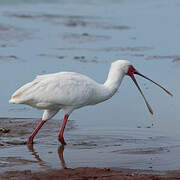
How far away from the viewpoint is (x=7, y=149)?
31.3ft

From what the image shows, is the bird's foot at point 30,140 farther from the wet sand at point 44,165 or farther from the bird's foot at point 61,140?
the bird's foot at point 61,140

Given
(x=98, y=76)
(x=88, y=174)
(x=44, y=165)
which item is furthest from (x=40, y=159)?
(x=98, y=76)

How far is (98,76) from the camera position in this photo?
15109 millimetres

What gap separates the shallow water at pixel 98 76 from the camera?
9328 mm

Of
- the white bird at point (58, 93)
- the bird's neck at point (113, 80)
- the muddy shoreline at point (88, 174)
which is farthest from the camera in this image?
the bird's neck at point (113, 80)

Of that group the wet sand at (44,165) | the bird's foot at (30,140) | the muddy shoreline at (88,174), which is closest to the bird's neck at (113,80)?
the wet sand at (44,165)

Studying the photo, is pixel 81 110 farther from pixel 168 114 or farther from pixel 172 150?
pixel 172 150

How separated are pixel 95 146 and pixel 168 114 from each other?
8.22 ft

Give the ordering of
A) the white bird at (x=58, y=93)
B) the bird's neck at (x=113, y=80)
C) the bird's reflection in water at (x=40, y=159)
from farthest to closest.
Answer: the bird's neck at (x=113, y=80) < the white bird at (x=58, y=93) < the bird's reflection in water at (x=40, y=159)

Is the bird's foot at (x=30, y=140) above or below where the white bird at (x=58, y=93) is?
below

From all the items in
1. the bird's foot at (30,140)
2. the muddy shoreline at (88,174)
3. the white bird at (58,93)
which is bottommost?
the muddy shoreline at (88,174)

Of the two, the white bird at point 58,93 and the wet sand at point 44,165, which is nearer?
the wet sand at point 44,165

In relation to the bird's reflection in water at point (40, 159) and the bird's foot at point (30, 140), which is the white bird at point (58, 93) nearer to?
the bird's foot at point (30, 140)

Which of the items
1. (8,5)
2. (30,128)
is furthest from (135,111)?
(8,5)
